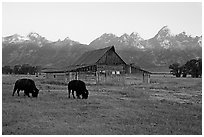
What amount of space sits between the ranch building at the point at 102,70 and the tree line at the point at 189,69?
32.6ft

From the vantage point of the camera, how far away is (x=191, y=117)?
12.8 meters

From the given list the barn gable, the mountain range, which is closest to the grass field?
the mountain range

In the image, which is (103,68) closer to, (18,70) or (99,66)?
(99,66)

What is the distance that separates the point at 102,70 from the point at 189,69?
60.1ft

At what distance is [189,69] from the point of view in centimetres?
4222

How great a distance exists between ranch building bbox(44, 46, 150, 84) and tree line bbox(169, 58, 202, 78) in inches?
392

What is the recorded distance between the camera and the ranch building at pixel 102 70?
29.6m

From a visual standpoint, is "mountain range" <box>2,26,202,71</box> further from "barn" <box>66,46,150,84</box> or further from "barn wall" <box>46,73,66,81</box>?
"barn wall" <box>46,73,66,81</box>

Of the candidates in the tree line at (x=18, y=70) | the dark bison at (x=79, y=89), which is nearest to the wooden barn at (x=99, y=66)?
the tree line at (x=18, y=70)

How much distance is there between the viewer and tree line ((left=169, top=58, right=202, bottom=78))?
41.1 meters

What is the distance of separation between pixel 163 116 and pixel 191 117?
1.57m

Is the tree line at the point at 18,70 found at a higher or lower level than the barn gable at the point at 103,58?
lower

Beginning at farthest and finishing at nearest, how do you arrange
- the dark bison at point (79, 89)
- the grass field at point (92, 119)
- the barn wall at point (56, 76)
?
1. the barn wall at point (56, 76)
2. the dark bison at point (79, 89)
3. the grass field at point (92, 119)

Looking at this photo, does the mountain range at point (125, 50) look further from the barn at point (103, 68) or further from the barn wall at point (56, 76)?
the barn wall at point (56, 76)
